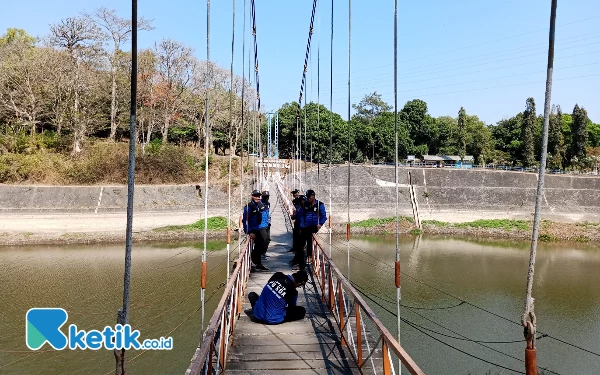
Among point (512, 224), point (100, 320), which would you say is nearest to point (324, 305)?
point (100, 320)

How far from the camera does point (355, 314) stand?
419 cm

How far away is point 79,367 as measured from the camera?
7246mm

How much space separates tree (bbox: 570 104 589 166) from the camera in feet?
116

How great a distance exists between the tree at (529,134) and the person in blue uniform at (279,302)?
3695 centimetres

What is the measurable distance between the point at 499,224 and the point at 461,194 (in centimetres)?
531

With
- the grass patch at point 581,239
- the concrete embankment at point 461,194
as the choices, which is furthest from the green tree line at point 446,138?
the grass patch at point 581,239

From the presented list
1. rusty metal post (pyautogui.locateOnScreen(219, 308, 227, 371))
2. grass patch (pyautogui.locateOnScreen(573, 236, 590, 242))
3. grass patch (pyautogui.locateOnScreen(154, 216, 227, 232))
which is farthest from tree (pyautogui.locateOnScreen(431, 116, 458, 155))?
rusty metal post (pyautogui.locateOnScreen(219, 308, 227, 371))

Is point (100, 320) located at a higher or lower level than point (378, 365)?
lower

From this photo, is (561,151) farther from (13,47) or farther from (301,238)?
(13,47)

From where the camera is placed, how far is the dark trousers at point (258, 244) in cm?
714

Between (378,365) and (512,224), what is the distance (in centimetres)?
2288

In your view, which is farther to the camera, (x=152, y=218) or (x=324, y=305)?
(x=152, y=218)

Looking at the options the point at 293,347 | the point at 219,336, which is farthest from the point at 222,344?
the point at 293,347

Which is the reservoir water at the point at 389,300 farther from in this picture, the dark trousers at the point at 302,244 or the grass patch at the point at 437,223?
the grass patch at the point at 437,223
